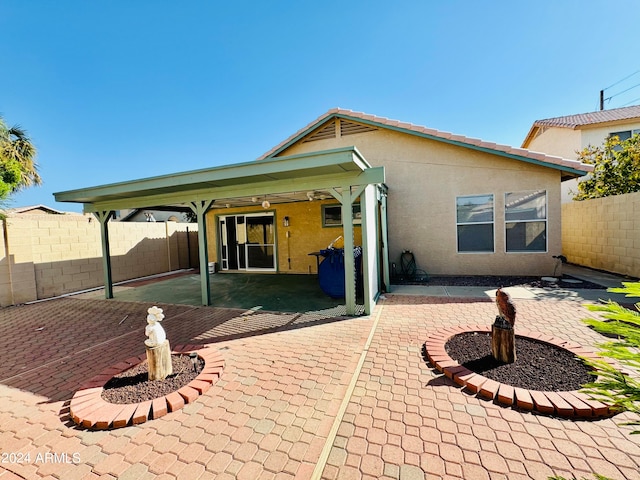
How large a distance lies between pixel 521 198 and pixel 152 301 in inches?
410

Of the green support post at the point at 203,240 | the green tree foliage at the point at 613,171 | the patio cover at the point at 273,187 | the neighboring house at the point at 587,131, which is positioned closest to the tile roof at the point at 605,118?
the neighboring house at the point at 587,131

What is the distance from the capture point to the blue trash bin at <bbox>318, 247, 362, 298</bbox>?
243 inches

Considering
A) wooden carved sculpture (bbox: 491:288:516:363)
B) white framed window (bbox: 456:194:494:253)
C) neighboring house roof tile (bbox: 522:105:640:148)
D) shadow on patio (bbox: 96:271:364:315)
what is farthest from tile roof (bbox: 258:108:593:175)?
neighboring house roof tile (bbox: 522:105:640:148)

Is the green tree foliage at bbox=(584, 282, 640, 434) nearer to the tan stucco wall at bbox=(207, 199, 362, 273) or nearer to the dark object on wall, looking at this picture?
the dark object on wall

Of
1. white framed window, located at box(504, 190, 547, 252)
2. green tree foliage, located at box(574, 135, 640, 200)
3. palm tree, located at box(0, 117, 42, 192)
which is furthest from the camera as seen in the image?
palm tree, located at box(0, 117, 42, 192)

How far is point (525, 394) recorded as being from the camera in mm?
2484

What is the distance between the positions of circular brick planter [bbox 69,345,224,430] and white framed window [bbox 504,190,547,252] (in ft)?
27.4

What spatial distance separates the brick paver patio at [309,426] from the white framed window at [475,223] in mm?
4067

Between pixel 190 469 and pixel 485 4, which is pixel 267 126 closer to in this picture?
pixel 485 4

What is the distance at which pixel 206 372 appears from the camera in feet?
10.5

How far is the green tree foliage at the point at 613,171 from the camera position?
29.0ft

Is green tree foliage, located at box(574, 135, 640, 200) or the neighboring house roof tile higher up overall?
the neighboring house roof tile

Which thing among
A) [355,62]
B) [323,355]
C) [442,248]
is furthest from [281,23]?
[323,355]

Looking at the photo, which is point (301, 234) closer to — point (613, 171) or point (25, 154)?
point (613, 171)
